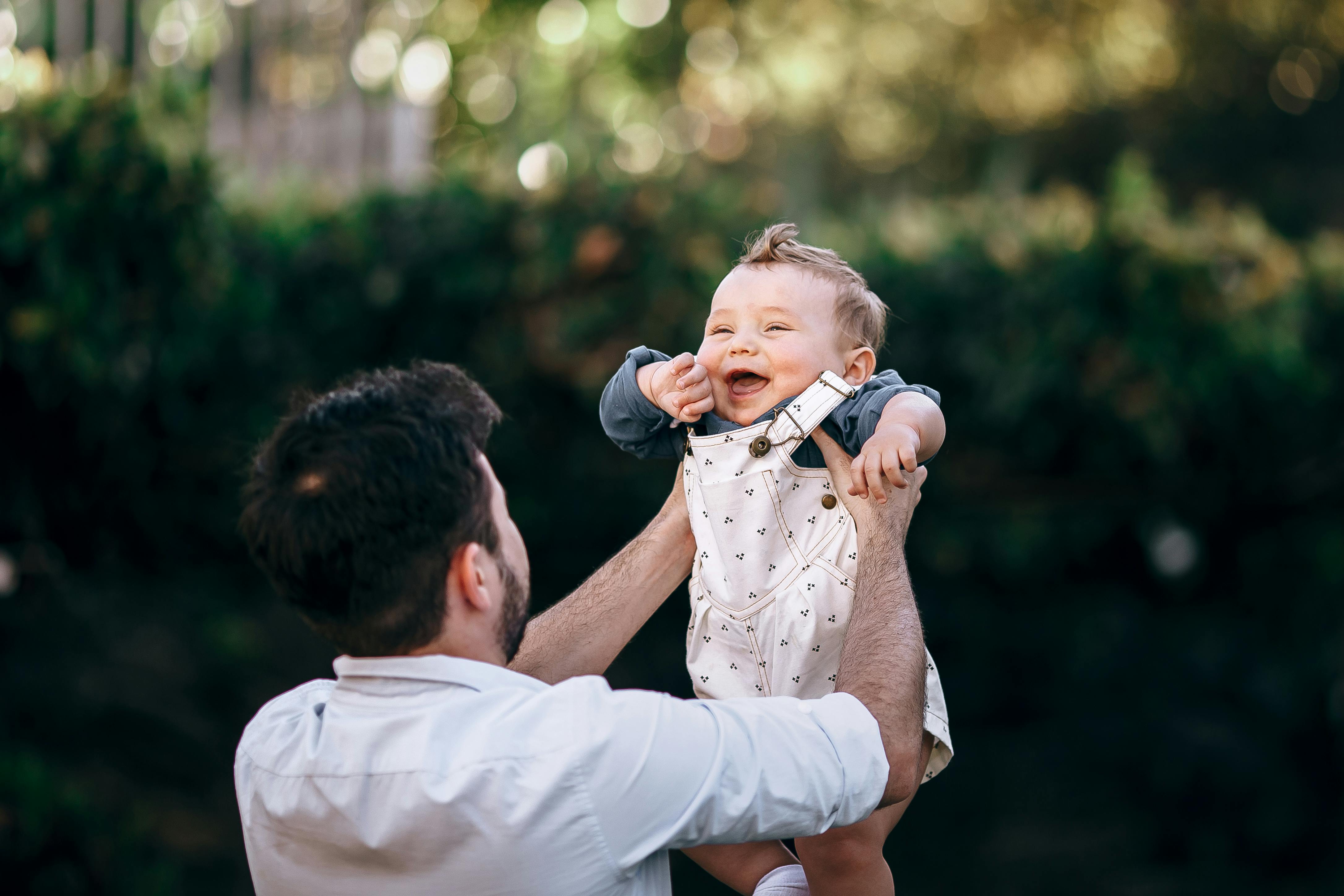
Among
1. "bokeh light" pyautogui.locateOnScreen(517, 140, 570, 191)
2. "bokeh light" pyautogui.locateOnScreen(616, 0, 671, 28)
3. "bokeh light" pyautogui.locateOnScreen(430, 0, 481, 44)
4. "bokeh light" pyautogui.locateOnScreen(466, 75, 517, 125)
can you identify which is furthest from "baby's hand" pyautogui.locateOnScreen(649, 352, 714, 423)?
"bokeh light" pyautogui.locateOnScreen(616, 0, 671, 28)

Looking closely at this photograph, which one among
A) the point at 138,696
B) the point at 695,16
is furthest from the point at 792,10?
the point at 138,696

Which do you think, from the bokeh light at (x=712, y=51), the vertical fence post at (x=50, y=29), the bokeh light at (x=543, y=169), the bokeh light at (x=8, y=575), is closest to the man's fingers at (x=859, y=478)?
the bokeh light at (x=543, y=169)

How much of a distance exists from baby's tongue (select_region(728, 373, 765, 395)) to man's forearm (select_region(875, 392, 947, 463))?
8.9 inches

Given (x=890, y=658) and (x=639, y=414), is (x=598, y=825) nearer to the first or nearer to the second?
(x=890, y=658)

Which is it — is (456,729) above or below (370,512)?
below

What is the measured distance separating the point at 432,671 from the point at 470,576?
0.14 m

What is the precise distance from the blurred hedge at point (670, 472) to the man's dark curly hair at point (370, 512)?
3.09m

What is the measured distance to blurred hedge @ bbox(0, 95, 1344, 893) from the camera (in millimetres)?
4422

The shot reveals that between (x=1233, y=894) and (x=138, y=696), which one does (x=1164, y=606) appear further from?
(x=138, y=696)

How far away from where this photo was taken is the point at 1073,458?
208 inches

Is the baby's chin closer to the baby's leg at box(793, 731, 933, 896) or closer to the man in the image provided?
the man

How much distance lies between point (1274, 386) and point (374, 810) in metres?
4.58

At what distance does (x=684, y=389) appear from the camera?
1.91 metres

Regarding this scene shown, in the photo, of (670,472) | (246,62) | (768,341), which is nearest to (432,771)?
(768,341)
